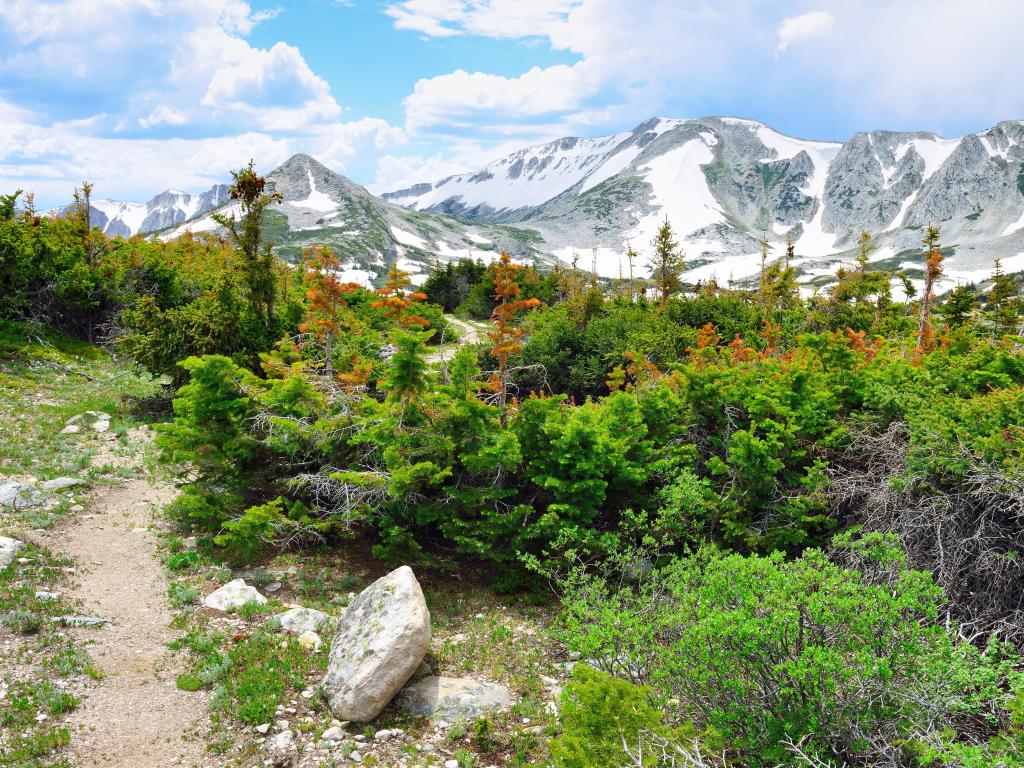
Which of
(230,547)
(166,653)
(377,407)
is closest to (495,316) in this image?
(377,407)

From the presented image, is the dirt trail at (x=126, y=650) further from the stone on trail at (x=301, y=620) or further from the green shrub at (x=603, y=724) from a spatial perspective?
the green shrub at (x=603, y=724)

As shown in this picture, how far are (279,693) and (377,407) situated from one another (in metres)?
5.29

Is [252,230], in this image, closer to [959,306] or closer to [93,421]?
[93,421]

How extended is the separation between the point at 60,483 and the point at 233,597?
230 inches

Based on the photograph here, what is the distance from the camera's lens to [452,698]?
8172mm

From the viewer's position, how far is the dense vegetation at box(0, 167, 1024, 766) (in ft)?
19.0

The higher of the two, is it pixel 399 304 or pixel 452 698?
pixel 399 304

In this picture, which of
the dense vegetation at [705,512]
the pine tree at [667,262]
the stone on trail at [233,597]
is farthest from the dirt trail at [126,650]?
the pine tree at [667,262]

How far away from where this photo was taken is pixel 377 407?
38.8ft

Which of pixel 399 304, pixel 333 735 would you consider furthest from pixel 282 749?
pixel 399 304

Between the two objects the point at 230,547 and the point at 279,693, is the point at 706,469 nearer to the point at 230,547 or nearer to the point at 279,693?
the point at 279,693

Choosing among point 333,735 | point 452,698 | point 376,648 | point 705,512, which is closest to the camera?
point 333,735

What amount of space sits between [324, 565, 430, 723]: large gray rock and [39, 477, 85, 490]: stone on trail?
8000 millimetres

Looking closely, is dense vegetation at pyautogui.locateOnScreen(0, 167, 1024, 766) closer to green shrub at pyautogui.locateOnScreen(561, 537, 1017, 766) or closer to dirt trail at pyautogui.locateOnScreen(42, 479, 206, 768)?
green shrub at pyautogui.locateOnScreen(561, 537, 1017, 766)
